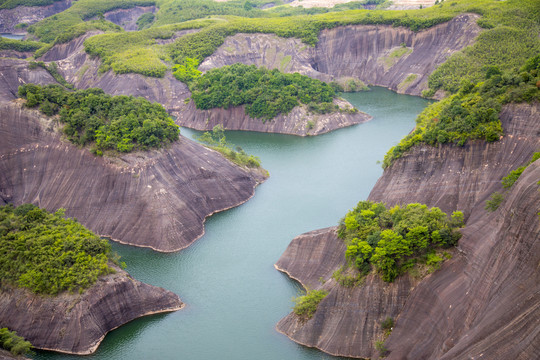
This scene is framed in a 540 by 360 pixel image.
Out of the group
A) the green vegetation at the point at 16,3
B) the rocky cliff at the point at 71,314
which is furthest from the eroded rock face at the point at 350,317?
the green vegetation at the point at 16,3

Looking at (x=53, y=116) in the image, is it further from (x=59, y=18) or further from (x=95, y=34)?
(x=59, y=18)

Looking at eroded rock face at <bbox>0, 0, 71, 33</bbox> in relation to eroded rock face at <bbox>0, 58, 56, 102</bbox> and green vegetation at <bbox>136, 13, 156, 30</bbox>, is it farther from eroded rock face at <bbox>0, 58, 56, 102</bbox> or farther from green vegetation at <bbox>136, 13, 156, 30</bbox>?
eroded rock face at <bbox>0, 58, 56, 102</bbox>

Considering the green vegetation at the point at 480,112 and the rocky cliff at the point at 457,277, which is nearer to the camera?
the rocky cliff at the point at 457,277

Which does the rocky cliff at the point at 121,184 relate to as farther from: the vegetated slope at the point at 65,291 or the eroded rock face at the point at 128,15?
the eroded rock face at the point at 128,15

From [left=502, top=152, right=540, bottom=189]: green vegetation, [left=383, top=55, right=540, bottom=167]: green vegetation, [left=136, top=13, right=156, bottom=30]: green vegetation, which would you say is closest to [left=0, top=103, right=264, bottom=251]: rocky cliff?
[left=383, top=55, right=540, bottom=167]: green vegetation

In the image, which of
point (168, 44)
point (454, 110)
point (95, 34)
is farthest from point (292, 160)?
point (95, 34)

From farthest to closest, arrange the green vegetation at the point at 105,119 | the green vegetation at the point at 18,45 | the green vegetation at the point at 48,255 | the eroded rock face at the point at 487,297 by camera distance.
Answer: the green vegetation at the point at 18,45, the green vegetation at the point at 105,119, the green vegetation at the point at 48,255, the eroded rock face at the point at 487,297

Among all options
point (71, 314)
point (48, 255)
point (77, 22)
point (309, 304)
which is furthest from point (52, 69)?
point (309, 304)
